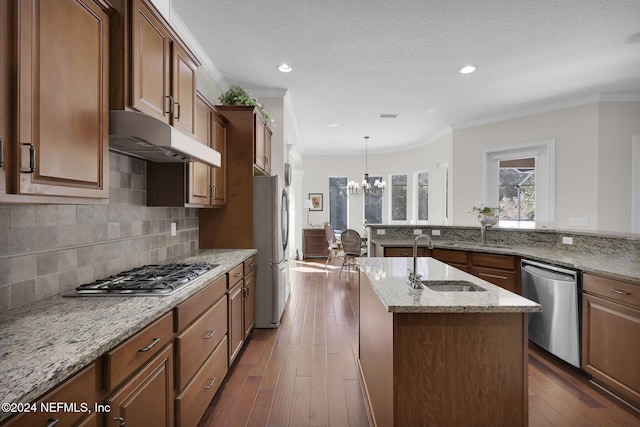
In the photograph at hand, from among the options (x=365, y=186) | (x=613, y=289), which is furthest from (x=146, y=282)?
(x=365, y=186)

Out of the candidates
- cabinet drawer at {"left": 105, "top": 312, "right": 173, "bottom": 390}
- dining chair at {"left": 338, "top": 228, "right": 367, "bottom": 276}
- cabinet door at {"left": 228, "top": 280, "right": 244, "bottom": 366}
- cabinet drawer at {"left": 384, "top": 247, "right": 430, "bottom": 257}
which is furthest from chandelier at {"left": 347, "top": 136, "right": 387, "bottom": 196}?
cabinet drawer at {"left": 105, "top": 312, "right": 173, "bottom": 390}

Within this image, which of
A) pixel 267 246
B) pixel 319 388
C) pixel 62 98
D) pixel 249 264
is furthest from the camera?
pixel 267 246

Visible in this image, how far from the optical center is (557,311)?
2502mm

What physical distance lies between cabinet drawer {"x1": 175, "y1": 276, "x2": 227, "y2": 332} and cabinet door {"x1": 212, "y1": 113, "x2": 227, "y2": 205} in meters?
0.97

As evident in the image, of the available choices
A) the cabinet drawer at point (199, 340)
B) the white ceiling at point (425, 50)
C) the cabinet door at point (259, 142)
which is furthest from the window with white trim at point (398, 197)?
the cabinet drawer at point (199, 340)

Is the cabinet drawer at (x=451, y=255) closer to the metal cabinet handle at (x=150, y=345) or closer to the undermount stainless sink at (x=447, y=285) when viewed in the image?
the undermount stainless sink at (x=447, y=285)

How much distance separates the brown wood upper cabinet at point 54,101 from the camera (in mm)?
935

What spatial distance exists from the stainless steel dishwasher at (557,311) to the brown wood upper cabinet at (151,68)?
3.14 metres

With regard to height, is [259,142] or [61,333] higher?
[259,142]

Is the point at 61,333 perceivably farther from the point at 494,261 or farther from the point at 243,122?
the point at 494,261

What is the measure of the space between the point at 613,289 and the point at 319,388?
2.17 metres

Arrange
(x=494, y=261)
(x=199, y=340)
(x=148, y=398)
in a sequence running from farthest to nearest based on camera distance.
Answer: (x=494, y=261), (x=199, y=340), (x=148, y=398)

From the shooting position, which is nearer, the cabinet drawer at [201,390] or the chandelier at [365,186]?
the cabinet drawer at [201,390]

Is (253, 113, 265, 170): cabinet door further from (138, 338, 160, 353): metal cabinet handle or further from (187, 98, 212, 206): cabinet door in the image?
(138, 338, 160, 353): metal cabinet handle
